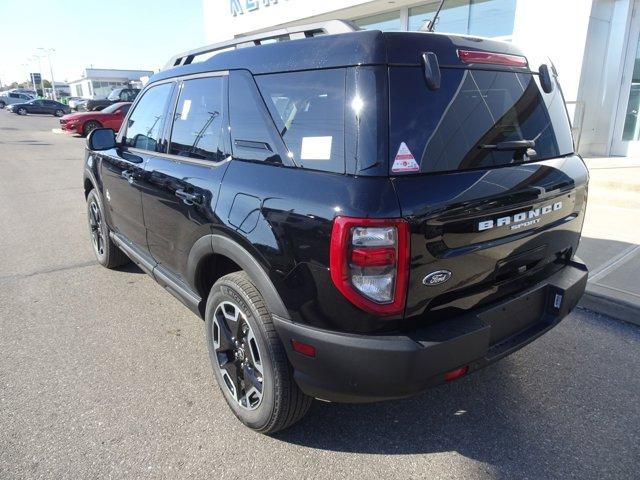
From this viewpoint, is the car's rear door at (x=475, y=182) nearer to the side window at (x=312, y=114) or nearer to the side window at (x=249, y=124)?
the side window at (x=312, y=114)

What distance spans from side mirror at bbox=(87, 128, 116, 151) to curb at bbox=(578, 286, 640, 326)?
4.24 meters

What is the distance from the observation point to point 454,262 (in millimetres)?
1938

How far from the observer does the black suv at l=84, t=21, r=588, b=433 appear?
1838 mm

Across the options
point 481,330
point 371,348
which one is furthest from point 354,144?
point 481,330

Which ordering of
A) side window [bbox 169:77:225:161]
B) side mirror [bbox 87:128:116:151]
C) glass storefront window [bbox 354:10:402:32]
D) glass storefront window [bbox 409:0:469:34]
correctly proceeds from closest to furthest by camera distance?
side window [bbox 169:77:225:161], side mirror [bbox 87:128:116:151], glass storefront window [bbox 409:0:469:34], glass storefront window [bbox 354:10:402:32]

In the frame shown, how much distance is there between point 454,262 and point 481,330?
33cm

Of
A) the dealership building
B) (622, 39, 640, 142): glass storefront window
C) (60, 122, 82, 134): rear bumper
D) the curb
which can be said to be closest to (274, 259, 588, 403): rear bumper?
the curb

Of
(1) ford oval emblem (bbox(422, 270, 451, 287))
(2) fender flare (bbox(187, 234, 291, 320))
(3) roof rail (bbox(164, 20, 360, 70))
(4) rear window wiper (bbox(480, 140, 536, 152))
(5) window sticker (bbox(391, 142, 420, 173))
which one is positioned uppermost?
(3) roof rail (bbox(164, 20, 360, 70))

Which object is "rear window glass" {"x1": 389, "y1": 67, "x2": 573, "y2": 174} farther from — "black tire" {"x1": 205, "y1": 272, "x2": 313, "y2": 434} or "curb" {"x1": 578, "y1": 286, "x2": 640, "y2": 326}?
"curb" {"x1": 578, "y1": 286, "x2": 640, "y2": 326}

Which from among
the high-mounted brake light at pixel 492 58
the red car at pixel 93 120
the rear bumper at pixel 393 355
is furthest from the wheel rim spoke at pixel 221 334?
the red car at pixel 93 120

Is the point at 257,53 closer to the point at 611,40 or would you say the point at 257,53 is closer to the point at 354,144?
the point at 354,144

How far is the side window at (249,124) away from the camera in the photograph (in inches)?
88.6

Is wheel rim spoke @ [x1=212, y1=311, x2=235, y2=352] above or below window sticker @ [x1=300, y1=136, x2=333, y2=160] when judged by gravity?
below

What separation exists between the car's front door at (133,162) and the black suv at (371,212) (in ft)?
2.34
